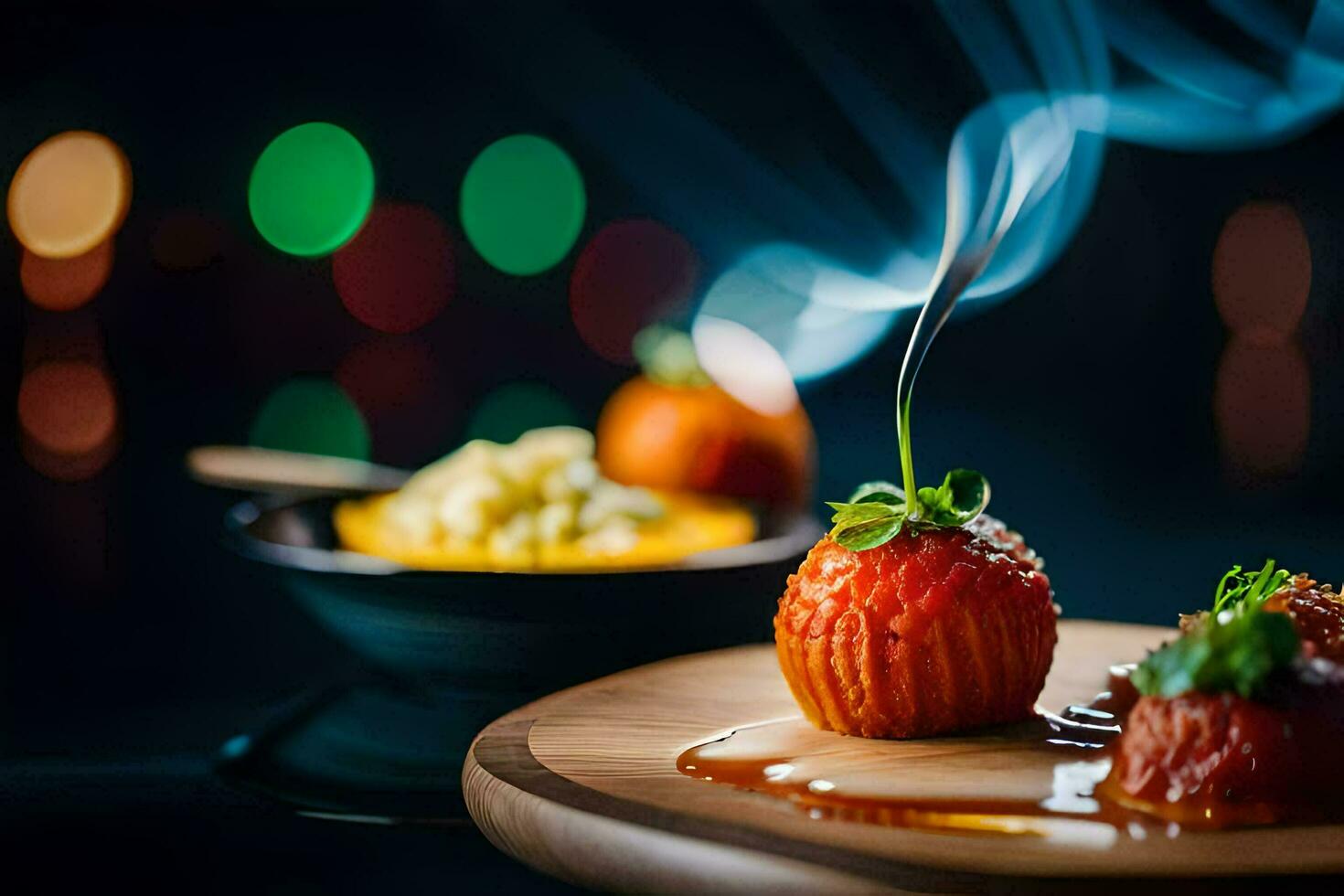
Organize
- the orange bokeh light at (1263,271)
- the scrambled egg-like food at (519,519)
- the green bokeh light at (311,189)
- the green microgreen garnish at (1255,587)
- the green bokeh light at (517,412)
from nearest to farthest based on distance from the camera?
the green microgreen garnish at (1255,587)
the scrambled egg-like food at (519,519)
the green bokeh light at (311,189)
the green bokeh light at (517,412)
the orange bokeh light at (1263,271)

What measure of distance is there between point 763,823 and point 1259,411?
275 centimetres

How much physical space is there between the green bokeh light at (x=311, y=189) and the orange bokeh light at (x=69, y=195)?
9.6 inches

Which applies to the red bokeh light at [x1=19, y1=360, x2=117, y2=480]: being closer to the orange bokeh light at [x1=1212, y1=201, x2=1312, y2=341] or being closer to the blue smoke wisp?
the blue smoke wisp

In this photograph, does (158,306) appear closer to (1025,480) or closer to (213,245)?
(213,245)

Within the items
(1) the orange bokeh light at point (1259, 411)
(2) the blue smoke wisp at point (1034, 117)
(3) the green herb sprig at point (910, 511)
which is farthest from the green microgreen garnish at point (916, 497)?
(1) the orange bokeh light at point (1259, 411)

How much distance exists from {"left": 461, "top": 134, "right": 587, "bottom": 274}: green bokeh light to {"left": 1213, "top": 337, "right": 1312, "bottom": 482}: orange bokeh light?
4.89ft

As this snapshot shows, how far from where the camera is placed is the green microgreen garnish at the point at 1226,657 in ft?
2.52

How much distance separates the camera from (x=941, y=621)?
3.11ft

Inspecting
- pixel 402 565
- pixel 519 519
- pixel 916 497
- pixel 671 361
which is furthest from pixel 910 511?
pixel 671 361

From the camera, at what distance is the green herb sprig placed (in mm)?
977

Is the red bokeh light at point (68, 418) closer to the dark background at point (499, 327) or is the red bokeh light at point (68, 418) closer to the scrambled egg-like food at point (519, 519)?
the dark background at point (499, 327)

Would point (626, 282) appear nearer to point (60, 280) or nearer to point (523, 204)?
point (523, 204)

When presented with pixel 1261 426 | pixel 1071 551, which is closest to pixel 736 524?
pixel 1071 551

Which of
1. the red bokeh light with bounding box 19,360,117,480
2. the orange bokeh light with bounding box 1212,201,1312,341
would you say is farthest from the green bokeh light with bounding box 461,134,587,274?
the orange bokeh light with bounding box 1212,201,1312,341
